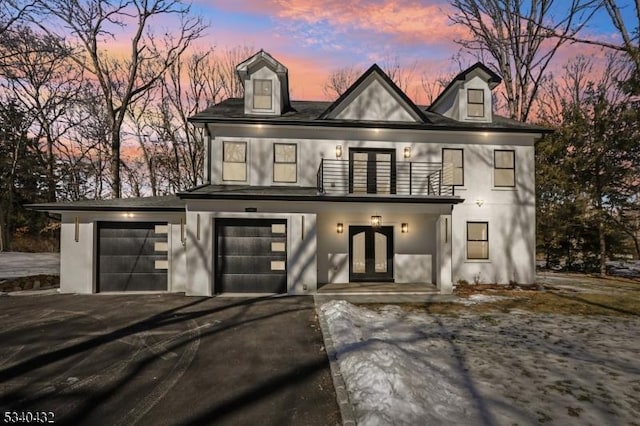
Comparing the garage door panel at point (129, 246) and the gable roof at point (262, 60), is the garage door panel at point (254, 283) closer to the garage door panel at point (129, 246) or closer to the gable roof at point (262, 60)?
the garage door panel at point (129, 246)

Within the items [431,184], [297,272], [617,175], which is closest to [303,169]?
[297,272]

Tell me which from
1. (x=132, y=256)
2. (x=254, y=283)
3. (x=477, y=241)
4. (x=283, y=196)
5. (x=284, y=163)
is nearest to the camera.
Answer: (x=283, y=196)

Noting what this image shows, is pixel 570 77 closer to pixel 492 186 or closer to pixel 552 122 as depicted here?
pixel 552 122

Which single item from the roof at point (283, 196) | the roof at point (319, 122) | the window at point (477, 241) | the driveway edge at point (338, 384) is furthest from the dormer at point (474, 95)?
the driveway edge at point (338, 384)

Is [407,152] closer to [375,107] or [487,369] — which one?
[375,107]

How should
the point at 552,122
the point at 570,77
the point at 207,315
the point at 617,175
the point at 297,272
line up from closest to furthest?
the point at 207,315 → the point at 297,272 → the point at 617,175 → the point at 552,122 → the point at 570,77

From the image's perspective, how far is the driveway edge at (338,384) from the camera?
13.7 feet

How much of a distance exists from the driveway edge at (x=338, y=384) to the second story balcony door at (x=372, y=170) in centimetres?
768

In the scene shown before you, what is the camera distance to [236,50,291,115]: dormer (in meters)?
14.4

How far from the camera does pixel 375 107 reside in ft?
47.6

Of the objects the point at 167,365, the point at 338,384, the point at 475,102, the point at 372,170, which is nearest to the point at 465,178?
the point at 475,102

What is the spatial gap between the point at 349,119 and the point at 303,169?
316 centimetres

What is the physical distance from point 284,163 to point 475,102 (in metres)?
9.99

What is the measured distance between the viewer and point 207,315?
9242 millimetres
